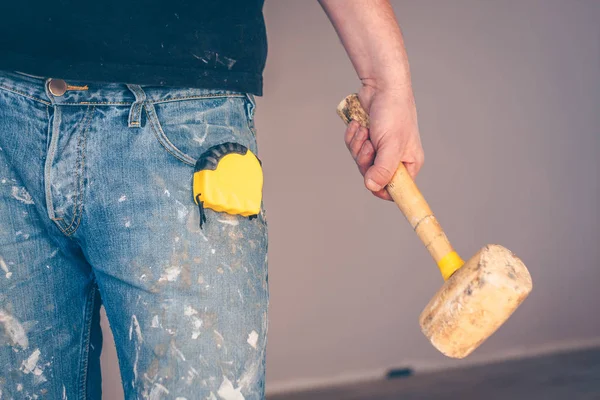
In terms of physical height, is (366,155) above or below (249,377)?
above

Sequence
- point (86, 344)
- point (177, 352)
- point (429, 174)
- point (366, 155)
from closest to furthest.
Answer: point (177, 352)
point (86, 344)
point (366, 155)
point (429, 174)

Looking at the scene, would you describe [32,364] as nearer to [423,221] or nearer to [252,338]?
[252,338]

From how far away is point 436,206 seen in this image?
225 centimetres

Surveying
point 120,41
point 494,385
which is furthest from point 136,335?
point 494,385

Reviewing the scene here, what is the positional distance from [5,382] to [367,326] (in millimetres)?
1617

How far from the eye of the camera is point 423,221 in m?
0.90

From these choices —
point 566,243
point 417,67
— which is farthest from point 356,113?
point 566,243

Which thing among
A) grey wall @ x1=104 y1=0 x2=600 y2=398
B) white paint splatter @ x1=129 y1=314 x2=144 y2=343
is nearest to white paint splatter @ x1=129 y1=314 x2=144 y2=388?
white paint splatter @ x1=129 y1=314 x2=144 y2=343

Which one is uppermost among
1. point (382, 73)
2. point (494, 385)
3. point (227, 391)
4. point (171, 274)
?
point (382, 73)

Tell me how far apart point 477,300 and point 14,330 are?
581 millimetres

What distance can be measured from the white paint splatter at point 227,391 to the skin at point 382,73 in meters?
0.35

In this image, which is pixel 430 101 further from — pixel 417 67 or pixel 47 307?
pixel 47 307

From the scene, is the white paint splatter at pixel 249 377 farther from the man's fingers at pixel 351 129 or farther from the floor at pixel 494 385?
the floor at pixel 494 385

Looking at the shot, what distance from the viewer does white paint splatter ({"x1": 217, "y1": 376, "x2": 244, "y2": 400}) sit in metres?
0.72
